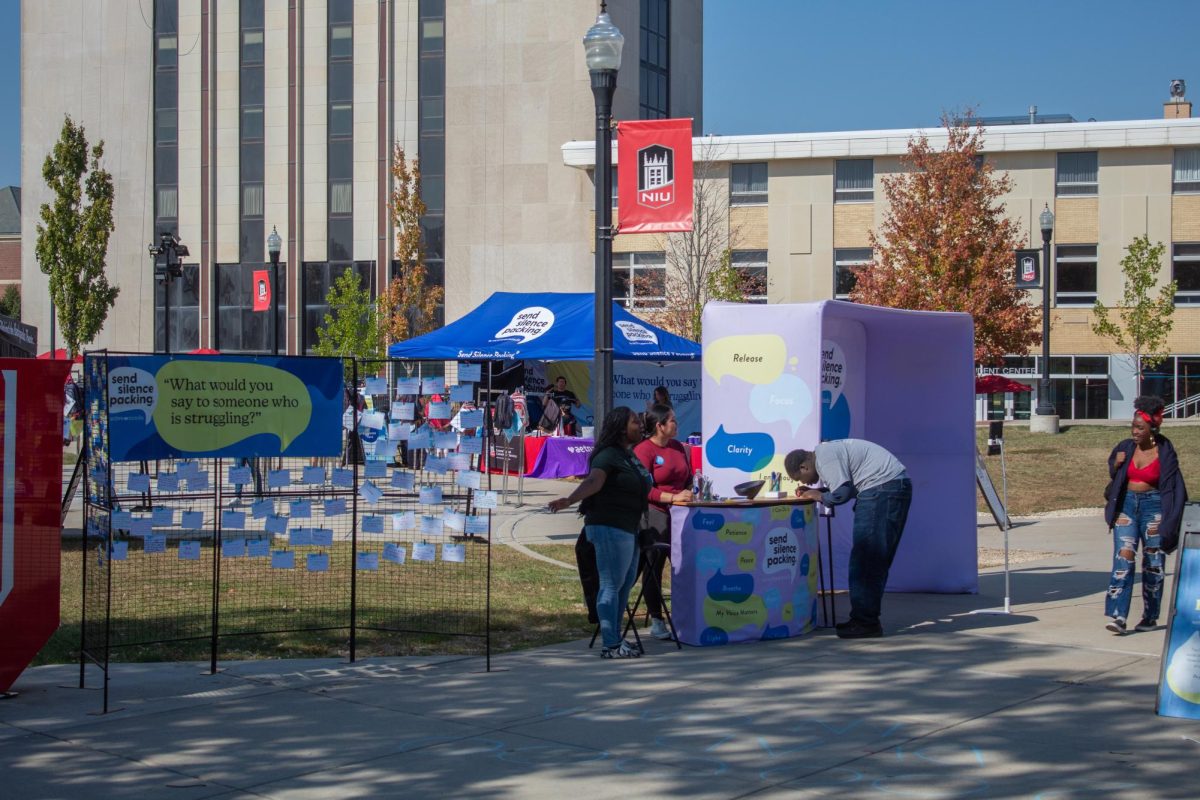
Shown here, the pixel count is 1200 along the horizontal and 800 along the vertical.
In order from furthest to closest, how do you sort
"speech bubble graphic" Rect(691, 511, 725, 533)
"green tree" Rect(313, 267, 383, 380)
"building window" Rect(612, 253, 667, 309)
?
"building window" Rect(612, 253, 667, 309), "green tree" Rect(313, 267, 383, 380), "speech bubble graphic" Rect(691, 511, 725, 533)

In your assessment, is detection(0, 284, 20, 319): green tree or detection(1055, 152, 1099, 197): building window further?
detection(0, 284, 20, 319): green tree

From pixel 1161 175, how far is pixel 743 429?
36800 mm

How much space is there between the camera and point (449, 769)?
20.9 feet

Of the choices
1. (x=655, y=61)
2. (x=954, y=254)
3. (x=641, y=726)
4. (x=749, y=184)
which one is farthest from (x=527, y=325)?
(x=655, y=61)

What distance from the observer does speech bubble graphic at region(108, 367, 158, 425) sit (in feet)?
26.8

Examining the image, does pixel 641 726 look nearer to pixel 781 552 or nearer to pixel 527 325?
pixel 781 552

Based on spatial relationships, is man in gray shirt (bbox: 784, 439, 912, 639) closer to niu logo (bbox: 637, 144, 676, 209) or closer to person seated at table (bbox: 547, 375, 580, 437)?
niu logo (bbox: 637, 144, 676, 209)

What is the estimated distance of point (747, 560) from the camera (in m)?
9.52

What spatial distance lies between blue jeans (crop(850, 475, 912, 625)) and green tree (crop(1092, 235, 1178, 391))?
3176 cm

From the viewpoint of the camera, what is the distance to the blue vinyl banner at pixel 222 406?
818 cm

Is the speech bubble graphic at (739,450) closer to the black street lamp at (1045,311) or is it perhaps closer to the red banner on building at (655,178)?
the red banner on building at (655,178)

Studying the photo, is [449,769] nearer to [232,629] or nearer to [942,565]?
[232,629]

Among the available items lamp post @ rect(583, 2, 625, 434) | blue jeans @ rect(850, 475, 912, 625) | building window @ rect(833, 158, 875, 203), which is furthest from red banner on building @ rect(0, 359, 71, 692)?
building window @ rect(833, 158, 875, 203)

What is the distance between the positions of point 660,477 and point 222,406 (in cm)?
340
